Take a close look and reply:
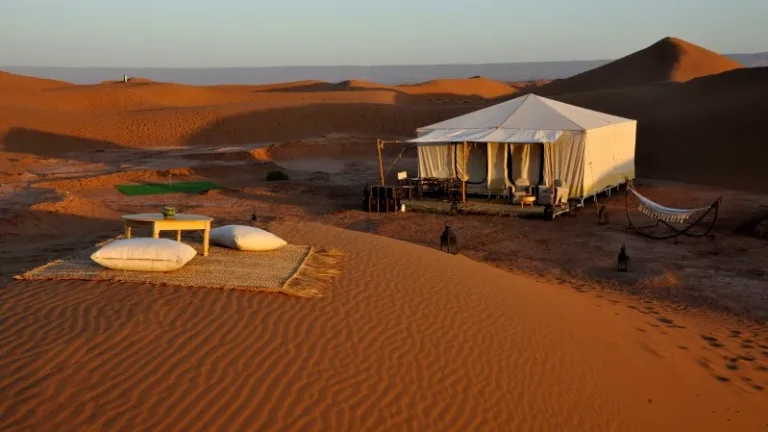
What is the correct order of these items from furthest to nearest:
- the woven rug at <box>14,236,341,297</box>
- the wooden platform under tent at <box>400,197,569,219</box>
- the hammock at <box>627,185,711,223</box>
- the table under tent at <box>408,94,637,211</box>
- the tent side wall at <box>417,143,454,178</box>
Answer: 1. the tent side wall at <box>417,143,454,178</box>
2. the table under tent at <box>408,94,637,211</box>
3. the wooden platform under tent at <box>400,197,569,219</box>
4. the hammock at <box>627,185,711,223</box>
5. the woven rug at <box>14,236,341,297</box>

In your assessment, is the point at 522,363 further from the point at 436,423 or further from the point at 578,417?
the point at 436,423

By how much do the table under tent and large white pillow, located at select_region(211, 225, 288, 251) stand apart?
10546mm

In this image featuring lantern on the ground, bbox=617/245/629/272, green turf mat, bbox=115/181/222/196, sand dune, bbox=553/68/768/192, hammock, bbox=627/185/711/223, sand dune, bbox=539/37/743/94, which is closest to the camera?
lantern on the ground, bbox=617/245/629/272

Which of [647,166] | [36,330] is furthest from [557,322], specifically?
[647,166]

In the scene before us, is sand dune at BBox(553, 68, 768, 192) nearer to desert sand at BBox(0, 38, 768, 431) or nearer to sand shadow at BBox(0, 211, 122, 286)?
desert sand at BBox(0, 38, 768, 431)

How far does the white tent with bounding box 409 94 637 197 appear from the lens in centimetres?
1994

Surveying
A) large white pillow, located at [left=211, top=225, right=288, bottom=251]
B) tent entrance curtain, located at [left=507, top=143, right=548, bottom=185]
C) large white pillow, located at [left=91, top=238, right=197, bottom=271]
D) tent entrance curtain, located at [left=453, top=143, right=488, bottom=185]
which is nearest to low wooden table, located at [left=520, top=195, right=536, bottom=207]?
tent entrance curtain, located at [left=507, top=143, right=548, bottom=185]

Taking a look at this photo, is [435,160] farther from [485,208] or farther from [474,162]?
[485,208]

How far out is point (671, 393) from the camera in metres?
7.55

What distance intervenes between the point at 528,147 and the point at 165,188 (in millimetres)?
11608

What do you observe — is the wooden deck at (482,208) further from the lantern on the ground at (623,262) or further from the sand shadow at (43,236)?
the sand shadow at (43,236)

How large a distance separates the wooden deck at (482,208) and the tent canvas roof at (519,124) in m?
1.74

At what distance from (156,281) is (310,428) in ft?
10.6

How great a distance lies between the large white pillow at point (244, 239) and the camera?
31.8 feet
